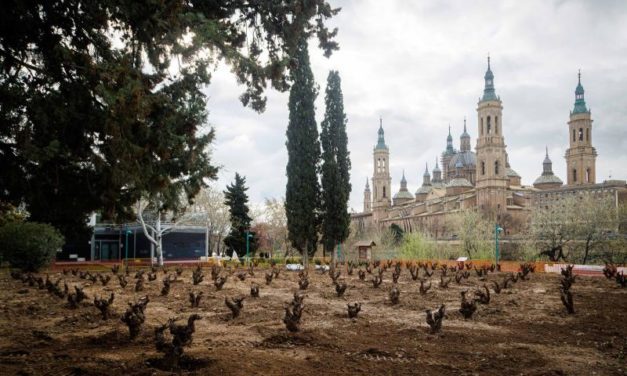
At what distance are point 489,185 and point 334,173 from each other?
2116 inches

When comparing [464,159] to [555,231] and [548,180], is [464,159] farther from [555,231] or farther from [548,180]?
[555,231]

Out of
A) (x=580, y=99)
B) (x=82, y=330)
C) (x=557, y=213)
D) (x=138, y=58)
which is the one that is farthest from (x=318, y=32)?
(x=580, y=99)

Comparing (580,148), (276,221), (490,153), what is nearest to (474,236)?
(276,221)

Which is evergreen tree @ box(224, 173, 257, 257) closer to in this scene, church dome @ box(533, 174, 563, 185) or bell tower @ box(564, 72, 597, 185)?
church dome @ box(533, 174, 563, 185)

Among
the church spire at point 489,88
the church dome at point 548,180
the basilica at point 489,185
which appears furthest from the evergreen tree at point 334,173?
the church dome at point 548,180

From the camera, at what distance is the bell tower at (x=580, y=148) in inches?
3526

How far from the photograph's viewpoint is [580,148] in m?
90.4

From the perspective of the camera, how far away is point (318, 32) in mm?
8492

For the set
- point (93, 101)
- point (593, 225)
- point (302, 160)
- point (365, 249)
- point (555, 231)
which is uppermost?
point (302, 160)

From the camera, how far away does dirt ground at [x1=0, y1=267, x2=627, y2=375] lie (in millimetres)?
5984

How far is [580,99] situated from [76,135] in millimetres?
103046

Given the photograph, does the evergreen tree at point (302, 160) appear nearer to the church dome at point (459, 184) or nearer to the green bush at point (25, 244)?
the green bush at point (25, 244)

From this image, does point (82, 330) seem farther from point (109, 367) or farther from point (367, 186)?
point (367, 186)

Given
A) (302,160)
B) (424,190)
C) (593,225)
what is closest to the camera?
(302,160)
